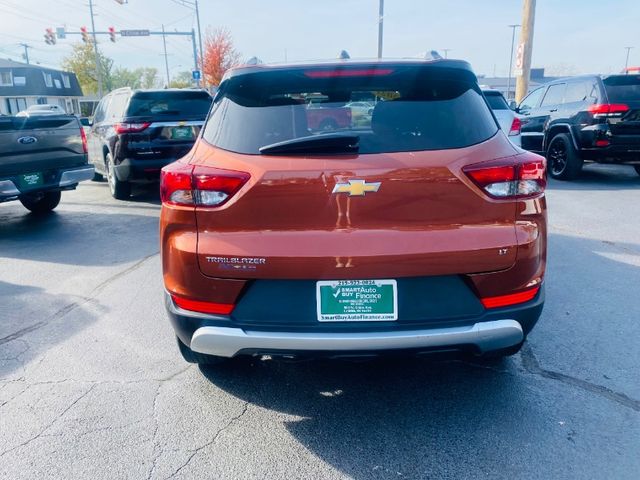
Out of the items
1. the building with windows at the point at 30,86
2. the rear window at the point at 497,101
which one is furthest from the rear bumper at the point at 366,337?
the building with windows at the point at 30,86

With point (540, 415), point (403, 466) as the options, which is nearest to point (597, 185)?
point (540, 415)

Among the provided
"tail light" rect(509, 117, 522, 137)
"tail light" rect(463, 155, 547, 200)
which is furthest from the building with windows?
"tail light" rect(463, 155, 547, 200)

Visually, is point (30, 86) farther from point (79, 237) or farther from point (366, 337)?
point (366, 337)

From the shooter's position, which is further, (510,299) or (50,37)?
(50,37)

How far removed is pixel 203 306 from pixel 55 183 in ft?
18.9

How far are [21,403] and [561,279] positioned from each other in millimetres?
4295

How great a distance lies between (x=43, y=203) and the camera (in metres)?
8.16

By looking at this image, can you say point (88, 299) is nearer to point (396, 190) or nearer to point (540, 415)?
point (396, 190)

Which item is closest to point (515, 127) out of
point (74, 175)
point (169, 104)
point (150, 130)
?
point (169, 104)

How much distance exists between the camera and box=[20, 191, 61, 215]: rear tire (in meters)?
8.09

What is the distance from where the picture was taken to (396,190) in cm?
221

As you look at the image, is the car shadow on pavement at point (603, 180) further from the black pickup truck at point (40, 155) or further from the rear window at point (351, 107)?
the black pickup truck at point (40, 155)

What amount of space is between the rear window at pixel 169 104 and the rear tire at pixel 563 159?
270 inches

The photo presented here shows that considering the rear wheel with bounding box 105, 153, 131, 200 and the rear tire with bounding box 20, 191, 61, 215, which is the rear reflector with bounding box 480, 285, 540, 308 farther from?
the rear wheel with bounding box 105, 153, 131, 200
